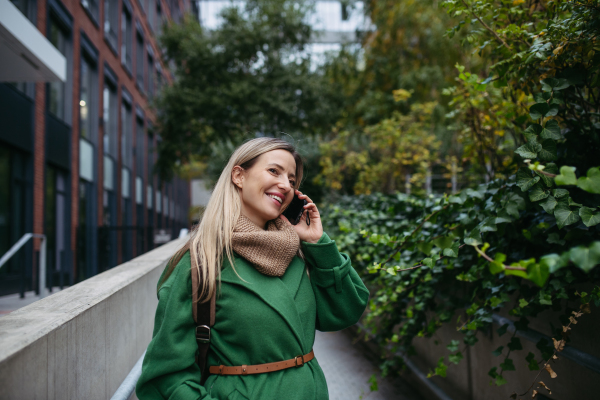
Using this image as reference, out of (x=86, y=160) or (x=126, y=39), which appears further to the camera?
(x=126, y=39)

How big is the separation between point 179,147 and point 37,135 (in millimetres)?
4910

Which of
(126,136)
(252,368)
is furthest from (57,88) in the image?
(252,368)

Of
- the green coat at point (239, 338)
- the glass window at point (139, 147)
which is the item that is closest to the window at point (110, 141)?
the glass window at point (139, 147)

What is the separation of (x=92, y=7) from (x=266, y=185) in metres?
16.5

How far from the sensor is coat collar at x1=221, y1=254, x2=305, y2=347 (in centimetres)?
168

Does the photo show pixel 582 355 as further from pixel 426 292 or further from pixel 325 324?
pixel 325 324

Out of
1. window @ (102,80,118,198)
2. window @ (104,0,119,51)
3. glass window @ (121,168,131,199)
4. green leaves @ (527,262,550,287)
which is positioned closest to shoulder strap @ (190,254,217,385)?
green leaves @ (527,262,550,287)

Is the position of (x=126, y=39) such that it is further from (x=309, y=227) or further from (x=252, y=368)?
(x=252, y=368)

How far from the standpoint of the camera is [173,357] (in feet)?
5.04

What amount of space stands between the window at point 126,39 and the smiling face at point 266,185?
19182 mm

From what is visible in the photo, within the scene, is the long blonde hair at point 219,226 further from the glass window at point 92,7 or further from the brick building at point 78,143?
the glass window at point 92,7

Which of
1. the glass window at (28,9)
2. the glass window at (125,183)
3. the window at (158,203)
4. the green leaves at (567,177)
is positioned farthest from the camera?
the window at (158,203)

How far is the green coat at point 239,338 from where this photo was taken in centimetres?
154

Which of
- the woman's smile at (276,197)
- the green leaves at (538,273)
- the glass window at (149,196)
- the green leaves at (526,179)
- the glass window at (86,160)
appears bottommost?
the green leaves at (538,273)
